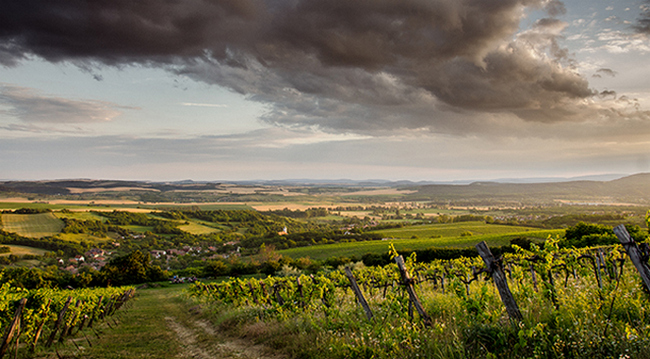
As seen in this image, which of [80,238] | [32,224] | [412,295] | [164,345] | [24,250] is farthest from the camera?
[32,224]

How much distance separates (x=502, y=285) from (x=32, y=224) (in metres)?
173

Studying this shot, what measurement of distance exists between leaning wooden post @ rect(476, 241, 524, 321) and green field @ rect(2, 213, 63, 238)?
501ft

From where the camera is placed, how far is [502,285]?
520 cm

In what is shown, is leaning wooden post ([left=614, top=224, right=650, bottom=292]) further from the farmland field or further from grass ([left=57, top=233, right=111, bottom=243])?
grass ([left=57, top=233, right=111, bottom=243])

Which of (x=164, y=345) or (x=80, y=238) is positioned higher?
(x=164, y=345)

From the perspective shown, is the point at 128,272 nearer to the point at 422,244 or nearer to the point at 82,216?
the point at 422,244

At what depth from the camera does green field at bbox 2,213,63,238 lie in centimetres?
11819

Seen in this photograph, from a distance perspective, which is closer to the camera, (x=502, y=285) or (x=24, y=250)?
(x=502, y=285)

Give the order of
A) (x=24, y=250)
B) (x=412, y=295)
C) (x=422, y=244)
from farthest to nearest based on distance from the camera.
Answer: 1. (x=24, y=250)
2. (x=422, y=244)
3. (x=412, y=295)

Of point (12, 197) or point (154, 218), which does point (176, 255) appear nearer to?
point (154, 218)

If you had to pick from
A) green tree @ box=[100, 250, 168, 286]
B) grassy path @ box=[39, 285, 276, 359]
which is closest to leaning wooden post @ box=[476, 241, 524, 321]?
grassy path @ box=[39, 285, 276, 359]

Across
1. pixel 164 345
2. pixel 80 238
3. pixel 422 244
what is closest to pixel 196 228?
pixel 80 238

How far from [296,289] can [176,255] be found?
102m

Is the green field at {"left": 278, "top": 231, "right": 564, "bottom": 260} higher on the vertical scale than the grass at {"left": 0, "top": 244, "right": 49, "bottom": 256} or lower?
higher
